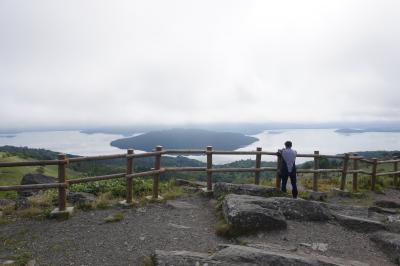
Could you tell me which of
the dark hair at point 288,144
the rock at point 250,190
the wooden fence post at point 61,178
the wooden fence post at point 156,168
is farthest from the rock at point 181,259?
the dark hair at point 288,144

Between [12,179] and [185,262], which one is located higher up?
[185,262]

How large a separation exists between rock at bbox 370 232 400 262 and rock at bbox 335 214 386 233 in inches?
16.6

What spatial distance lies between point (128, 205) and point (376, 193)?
46.9 feet

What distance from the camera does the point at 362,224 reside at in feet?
35.9

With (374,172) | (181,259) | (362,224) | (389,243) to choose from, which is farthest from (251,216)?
(374,172)

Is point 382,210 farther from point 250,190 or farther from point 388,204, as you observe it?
point 250,190

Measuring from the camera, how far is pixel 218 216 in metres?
11.1

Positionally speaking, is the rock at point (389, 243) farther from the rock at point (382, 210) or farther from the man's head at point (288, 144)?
the man's head at point (288, 144)

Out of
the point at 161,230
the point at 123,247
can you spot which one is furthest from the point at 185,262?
the point at 161,230

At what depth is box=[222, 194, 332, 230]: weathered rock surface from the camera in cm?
954

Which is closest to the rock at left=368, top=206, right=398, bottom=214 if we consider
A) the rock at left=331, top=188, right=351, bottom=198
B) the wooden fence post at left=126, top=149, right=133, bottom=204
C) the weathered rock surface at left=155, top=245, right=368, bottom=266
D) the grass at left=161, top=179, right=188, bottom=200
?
the rock at left=331, top=188, right=351, bottom=198

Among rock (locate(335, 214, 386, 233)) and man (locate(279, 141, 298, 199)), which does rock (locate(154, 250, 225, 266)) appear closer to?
rock (locate(335, 214, 386, 233))

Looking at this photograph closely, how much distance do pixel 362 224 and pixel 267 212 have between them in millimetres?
3522

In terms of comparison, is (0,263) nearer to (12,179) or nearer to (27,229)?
(27,229)
